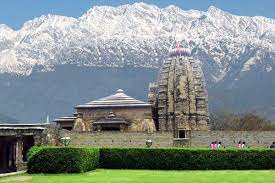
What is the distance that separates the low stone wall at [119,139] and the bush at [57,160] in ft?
41.6

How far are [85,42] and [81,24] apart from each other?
11.5m

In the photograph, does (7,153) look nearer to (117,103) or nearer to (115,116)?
(115,116)

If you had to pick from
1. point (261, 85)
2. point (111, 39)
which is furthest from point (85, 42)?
point (261, 85)

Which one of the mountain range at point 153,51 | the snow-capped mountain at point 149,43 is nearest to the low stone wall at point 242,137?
the mountain range at point 153,51

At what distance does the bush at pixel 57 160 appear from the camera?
28969 millimetres

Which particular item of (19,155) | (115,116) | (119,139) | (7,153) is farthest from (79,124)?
(19,155)

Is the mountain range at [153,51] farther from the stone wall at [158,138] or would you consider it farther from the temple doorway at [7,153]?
the temple doorway at [7,153]

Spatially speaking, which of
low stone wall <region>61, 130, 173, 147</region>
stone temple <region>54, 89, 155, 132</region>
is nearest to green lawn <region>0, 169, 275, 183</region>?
low stone wall <region>61, 130, 173, 147</region>

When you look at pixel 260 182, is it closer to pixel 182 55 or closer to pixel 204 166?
pixel 204 166

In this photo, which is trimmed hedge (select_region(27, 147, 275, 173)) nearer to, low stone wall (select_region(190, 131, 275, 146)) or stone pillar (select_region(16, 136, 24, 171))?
stone pillar (select_region(16, 136, 24, 171))

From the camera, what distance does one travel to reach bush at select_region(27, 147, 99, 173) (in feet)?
95.0

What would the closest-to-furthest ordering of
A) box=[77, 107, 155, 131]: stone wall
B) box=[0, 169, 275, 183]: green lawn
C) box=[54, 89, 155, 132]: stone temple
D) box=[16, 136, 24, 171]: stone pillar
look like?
box=[0, 169, 275, 183]: green lawn, box=[16, 136, 24, 171]: stone pillar, box=[54, 89, 155, 132]: stone temple, box=[77, 107, 155, 131]: stone wall

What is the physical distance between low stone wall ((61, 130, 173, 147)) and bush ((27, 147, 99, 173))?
41.6 feet

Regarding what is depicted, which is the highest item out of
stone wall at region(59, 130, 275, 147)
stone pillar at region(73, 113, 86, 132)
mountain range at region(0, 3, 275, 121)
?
mountain range at region(0, 3, 275, 121)
